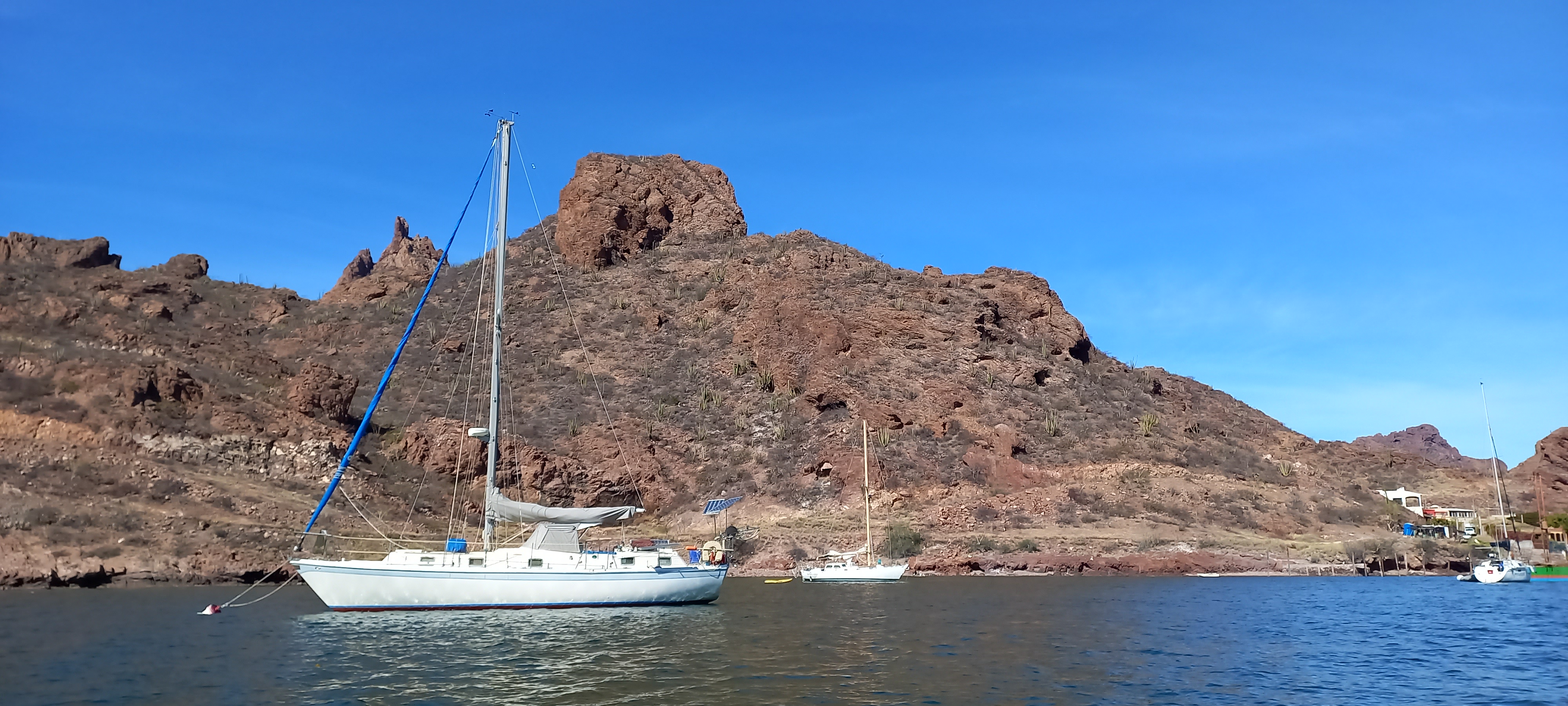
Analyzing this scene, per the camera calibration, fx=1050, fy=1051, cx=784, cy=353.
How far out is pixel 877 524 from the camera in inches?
2352

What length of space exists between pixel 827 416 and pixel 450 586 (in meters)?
42.8

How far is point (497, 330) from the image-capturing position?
33.1 metres

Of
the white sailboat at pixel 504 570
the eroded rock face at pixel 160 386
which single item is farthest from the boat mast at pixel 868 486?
the eroded rock face at pixel 160 386

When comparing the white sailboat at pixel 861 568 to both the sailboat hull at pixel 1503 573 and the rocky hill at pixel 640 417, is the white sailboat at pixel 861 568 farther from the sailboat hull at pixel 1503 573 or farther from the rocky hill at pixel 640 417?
the sailboat hull at pixel 1503 573

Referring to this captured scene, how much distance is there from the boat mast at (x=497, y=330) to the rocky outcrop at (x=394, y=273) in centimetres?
6157

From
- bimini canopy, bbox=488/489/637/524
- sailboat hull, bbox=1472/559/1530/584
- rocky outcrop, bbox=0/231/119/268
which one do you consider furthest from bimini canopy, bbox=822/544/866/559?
rocky outcrop, bbox=0/231/119/268

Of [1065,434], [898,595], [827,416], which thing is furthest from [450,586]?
[1065,434]

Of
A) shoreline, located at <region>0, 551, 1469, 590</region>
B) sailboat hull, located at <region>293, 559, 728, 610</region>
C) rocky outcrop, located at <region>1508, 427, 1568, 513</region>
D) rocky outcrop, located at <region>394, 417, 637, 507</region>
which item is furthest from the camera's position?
rocky outcrop, located at <region>1508, 427, 1568, 513</region>

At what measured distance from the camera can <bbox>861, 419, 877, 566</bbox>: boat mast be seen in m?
53.3

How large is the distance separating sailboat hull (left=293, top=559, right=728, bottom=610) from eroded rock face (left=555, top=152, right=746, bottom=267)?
65.3 meters

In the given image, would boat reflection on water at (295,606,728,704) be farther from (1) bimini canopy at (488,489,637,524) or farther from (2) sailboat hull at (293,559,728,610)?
(1) bimini canopy at (488,489,637,524)

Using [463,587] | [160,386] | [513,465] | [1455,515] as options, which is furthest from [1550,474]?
[160,386]

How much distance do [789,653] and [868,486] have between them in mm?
34170

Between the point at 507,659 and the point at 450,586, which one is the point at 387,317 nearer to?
the point at 450,586
